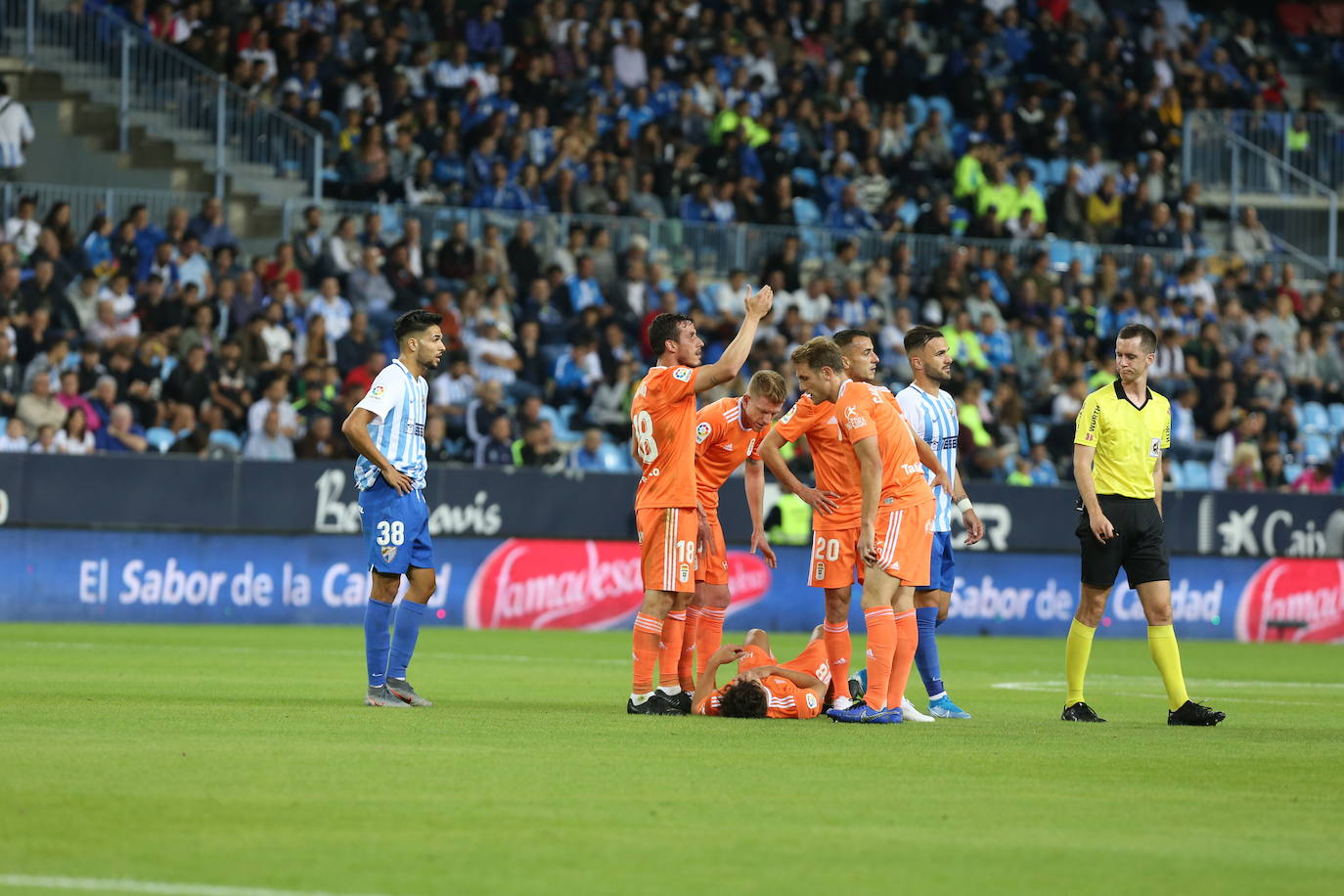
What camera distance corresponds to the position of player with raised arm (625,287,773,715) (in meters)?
12.2

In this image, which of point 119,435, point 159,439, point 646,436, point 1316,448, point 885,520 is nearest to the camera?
point 885,520

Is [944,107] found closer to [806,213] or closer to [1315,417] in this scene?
[806,213]

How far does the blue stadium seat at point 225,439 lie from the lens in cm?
2269

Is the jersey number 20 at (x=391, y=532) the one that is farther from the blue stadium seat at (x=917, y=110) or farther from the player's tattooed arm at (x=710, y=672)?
the blue stadium seat at (x=917, y=110)

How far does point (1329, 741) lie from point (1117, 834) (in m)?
4.50

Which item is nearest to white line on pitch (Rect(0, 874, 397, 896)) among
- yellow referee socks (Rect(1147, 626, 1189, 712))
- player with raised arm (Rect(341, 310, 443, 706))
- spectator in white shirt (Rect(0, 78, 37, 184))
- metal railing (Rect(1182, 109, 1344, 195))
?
player with raised arm (Rect(341, 310, 443, 706))

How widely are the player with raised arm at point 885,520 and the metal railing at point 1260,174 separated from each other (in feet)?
83.3

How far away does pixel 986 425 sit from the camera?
27.5 m

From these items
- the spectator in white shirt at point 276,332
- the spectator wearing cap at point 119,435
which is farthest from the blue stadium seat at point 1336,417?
the spectator wearing cap at point 119,435

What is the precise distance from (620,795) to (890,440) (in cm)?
418

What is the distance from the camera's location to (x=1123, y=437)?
1241 centimetres

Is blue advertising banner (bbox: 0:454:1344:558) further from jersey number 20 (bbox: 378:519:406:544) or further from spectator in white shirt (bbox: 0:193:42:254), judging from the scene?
jersey number 20 (bbox: 378:519:406:544)

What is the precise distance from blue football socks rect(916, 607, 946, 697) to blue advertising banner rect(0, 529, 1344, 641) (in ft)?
35.1

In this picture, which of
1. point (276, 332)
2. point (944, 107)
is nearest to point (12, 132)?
point (276, 332)
